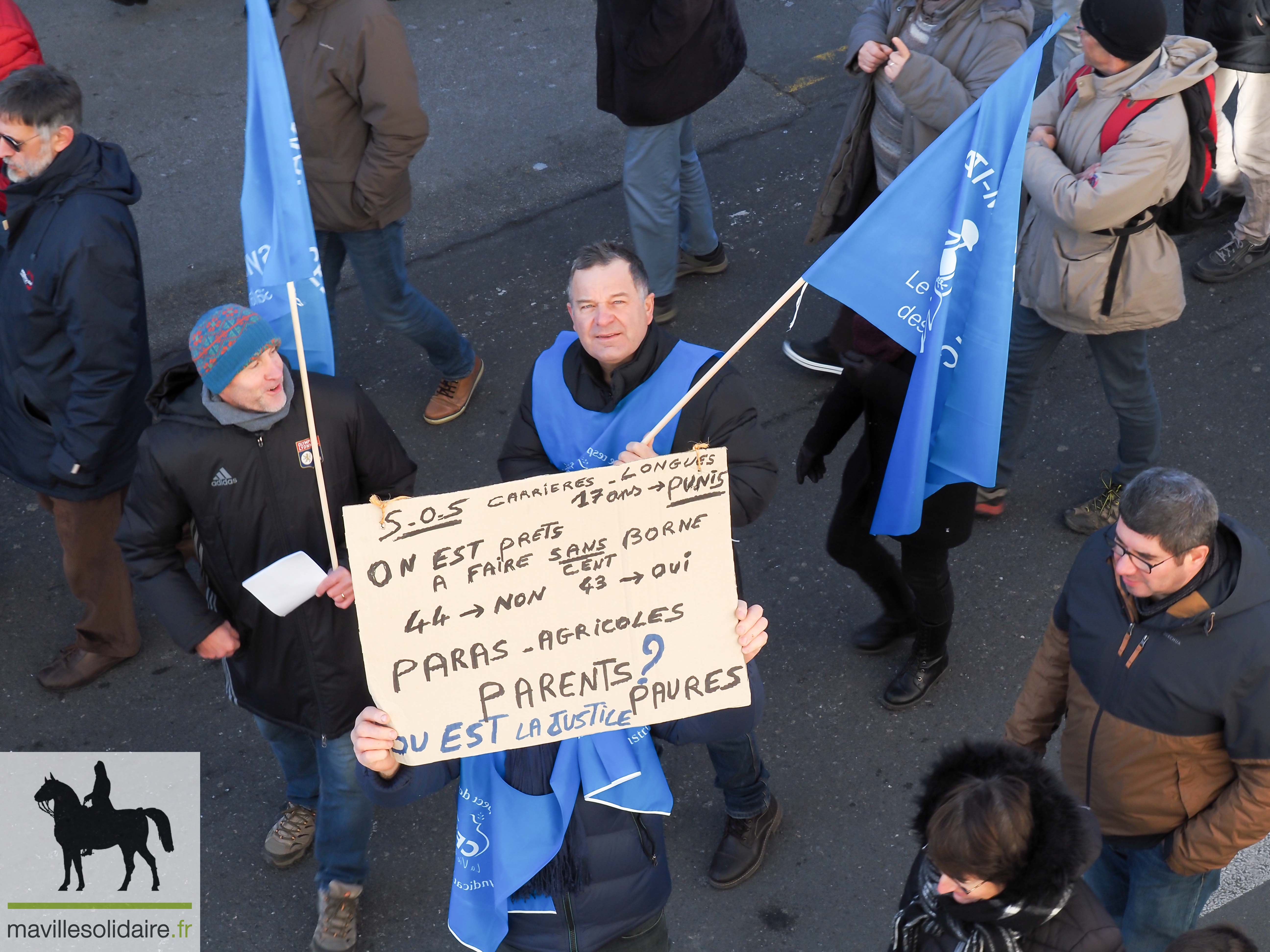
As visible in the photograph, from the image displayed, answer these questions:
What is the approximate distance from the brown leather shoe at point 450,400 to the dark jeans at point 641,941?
3032 millimetres

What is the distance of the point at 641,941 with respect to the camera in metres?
3.08

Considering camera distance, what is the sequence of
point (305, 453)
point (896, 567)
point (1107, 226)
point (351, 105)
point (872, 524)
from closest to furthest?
1. point (305, 453)
2. point (872, 524)
3. point (1107, 226)
4. point (896, 567)
5. point (351, 105)

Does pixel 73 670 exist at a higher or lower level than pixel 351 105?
lower

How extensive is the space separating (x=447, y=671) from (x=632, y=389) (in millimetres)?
947

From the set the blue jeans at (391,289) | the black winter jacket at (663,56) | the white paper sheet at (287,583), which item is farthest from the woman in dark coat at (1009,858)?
the black winter jacket at (663,56)

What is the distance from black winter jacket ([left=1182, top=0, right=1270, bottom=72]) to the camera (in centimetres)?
591

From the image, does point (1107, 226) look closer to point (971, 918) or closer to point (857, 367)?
point (857, 367)

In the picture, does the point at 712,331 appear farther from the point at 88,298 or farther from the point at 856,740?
the point at 88,298

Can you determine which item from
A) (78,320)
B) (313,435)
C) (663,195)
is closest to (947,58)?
(663,195)

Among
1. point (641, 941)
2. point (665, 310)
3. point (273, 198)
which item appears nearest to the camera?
point (641, 941)

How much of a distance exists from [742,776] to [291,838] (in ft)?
5.02

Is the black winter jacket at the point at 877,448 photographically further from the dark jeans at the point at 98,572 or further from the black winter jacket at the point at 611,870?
the dark jeans at the point at 98,572

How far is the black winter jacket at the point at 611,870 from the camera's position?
9.39 feet

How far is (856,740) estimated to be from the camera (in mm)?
4383
